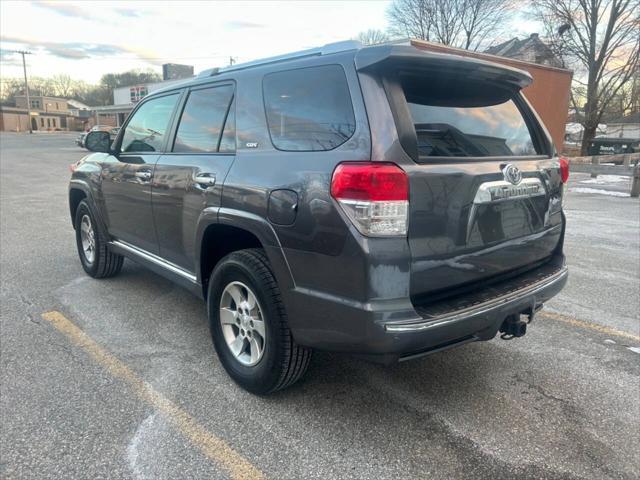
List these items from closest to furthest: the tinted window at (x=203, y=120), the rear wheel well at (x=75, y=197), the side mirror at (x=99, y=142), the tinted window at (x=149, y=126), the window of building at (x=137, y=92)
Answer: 1. the tinted window at (x=203, y=120)
2. the tinted window at (x=149, y=126)
3. the side mirror at (x=99, y=142)
4. the rear wheel well at (x=75, y=197)
5. the window of building at (x=137, y=92)

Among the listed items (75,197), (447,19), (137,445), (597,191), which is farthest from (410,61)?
(447,19)

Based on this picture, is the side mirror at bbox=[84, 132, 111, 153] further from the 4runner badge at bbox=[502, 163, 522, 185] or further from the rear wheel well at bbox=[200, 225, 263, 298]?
the 4runner badge at bbox=[502, 163, 522, 185]

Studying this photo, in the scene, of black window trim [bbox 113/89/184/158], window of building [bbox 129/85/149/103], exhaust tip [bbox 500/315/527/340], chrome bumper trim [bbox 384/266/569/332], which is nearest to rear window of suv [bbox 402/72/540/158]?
chrome bumper trim [bbox 384/266/569/332]

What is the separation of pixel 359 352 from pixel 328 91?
4.31ft

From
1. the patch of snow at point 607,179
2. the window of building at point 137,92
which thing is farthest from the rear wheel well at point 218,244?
the window of building at point 137,92

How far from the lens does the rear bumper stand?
7.17ft

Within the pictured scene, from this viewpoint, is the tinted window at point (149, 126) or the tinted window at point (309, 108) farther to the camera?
the tinted window at point (149, 126)

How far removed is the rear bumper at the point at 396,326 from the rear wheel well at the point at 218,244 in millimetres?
712

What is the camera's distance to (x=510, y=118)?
301cm

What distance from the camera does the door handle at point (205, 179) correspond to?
303 cm

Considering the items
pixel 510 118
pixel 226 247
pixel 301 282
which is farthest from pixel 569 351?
pixel 226 247

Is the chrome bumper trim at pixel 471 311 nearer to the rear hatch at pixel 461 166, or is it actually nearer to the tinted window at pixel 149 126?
the rear hatch at pixel 461 166

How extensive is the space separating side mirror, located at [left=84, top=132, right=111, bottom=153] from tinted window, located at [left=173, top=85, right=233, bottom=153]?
1.32 metres

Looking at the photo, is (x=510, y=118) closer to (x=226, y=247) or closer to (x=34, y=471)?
(x=226, y=247)
